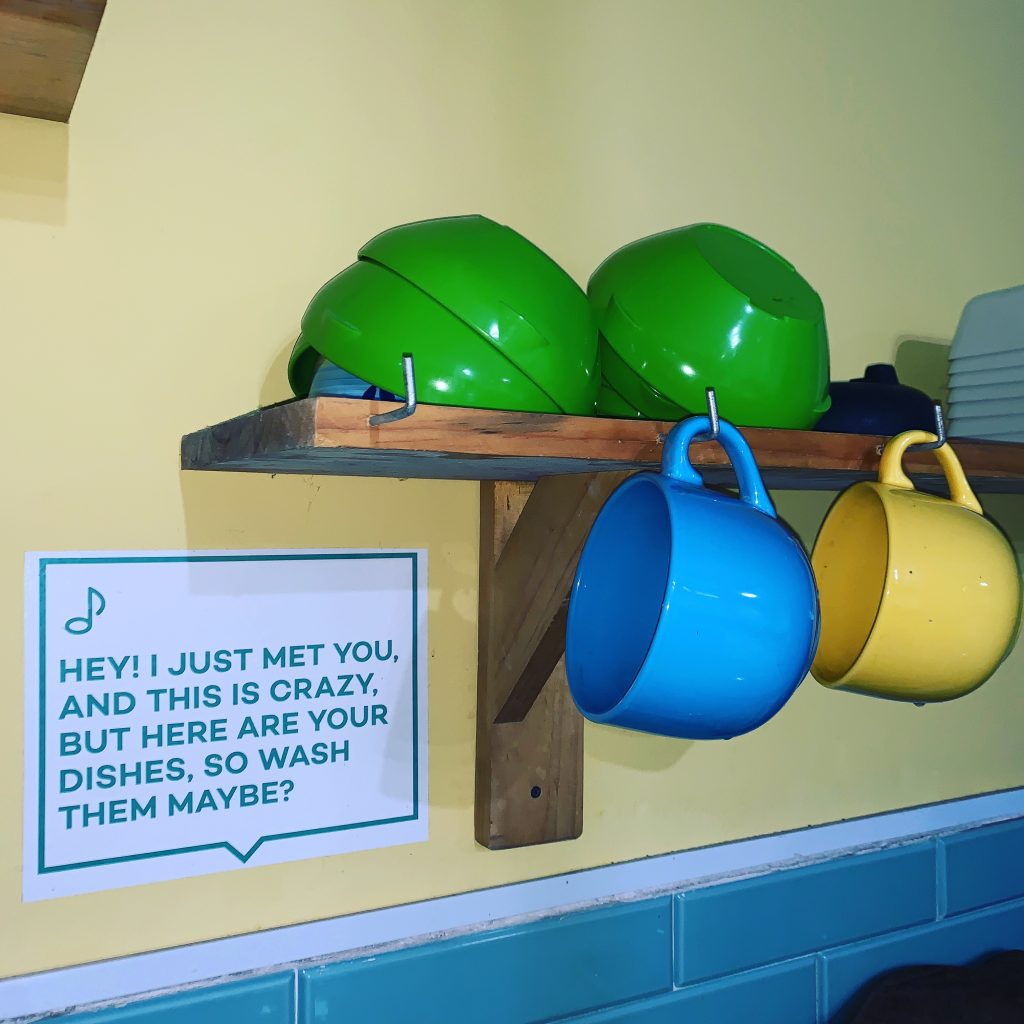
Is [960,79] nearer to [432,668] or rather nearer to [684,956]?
[432,668]

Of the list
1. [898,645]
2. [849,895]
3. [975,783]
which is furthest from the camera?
[975,783]

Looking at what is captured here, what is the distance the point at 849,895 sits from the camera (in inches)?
44.8

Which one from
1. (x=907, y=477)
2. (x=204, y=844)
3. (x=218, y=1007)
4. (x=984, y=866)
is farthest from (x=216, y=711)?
(x=984, y=866)

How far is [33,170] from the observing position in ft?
2.53

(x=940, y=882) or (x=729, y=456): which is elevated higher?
(x=729, y=456)

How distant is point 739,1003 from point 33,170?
105cm

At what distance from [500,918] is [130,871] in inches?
13.6

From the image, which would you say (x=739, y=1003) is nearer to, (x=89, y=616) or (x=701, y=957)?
(x=701, y=957)

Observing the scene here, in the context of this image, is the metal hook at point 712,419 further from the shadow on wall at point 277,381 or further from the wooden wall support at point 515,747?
the shadow on wall at point 277,381

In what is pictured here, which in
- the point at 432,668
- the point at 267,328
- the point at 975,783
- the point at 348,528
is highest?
the point at 267,328

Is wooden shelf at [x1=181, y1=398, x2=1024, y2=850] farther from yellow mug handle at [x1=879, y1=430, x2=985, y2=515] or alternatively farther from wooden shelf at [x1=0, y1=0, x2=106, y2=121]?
wooden shelf at [x1=0, y1=0, x2=106, y2=121]

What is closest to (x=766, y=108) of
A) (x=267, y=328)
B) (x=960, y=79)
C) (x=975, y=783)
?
(x=960, y=79)

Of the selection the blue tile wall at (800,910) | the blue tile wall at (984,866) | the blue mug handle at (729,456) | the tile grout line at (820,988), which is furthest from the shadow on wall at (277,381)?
the blue tile wall at (984,866)

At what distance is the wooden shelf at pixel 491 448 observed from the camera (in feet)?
1.83
